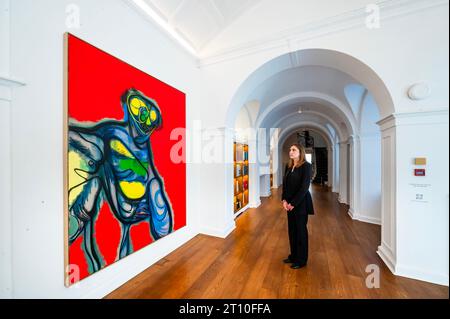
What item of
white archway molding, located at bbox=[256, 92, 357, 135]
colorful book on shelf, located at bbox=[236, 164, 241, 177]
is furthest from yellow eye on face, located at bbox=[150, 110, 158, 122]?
white archway molding, located at bbox=[256, 92, 357, 135]

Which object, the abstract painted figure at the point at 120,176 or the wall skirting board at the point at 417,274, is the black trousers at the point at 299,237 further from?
the abstract painted figure at the point at 120,176

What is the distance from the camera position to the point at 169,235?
9.47 ft

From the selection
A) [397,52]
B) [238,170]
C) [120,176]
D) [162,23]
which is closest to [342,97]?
[397,52]

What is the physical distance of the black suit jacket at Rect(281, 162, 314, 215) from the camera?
235 cm

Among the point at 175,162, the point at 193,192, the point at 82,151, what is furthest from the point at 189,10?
the point at 193,192

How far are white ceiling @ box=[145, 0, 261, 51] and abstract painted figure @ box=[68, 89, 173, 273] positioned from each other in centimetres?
Result: 139

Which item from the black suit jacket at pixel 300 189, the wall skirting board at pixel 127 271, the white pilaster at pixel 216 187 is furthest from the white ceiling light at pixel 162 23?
the wall skirting board at pixel 127 271

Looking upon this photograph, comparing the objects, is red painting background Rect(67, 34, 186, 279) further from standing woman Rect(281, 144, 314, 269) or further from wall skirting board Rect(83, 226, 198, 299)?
standing woman Rect(281, 144, 314, 269)

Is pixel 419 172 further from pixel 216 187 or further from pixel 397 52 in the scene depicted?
pixel 216 187

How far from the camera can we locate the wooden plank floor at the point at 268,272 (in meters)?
2.02

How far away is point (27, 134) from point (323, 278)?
3.41m

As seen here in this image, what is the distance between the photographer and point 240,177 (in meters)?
5.25

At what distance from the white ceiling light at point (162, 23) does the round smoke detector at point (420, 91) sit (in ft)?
10.9

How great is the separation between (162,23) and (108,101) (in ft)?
5.35
